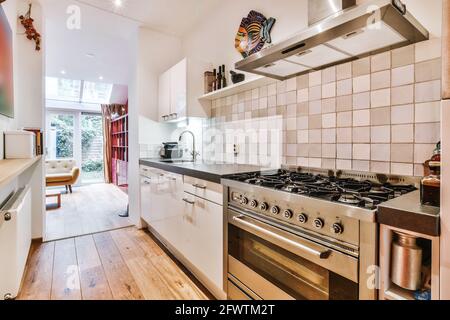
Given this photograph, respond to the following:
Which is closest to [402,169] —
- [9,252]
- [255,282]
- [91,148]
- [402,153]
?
[402,153]

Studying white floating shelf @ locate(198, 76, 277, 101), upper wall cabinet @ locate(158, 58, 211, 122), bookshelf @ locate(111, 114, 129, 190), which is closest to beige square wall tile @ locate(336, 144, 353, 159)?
white floating shelf @ locate(198, 76, 277, 101)

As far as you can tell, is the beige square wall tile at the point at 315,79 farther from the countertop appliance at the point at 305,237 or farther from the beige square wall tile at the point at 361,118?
the countertop appliance at the point at 305,237

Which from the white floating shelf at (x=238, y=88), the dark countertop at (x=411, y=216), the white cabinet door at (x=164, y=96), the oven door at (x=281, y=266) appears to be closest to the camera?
the dark countertop at (x=411, y=216)

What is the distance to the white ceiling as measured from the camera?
2.61m

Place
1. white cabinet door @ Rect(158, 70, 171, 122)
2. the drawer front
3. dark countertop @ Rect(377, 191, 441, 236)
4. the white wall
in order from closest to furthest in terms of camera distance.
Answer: dark countertop @ Rect(377, 191, 441, 236), the drawer front, the white wall, white cabinet door @ Rect(158, 70, 171, 122)

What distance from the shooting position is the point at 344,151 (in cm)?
152

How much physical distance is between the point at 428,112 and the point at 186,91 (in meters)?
2.03

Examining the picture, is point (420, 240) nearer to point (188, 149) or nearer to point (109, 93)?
point (188, 149)

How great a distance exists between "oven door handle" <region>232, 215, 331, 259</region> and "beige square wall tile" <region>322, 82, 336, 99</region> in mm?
985

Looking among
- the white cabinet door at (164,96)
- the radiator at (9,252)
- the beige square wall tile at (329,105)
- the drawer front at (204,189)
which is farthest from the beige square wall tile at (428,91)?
the radiator at (9,252)

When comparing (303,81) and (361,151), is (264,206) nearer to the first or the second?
(361,151)

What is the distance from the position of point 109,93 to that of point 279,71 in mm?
6062

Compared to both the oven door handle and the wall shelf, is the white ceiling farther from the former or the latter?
the oven door handle

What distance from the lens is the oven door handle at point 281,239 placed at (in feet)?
3.11
